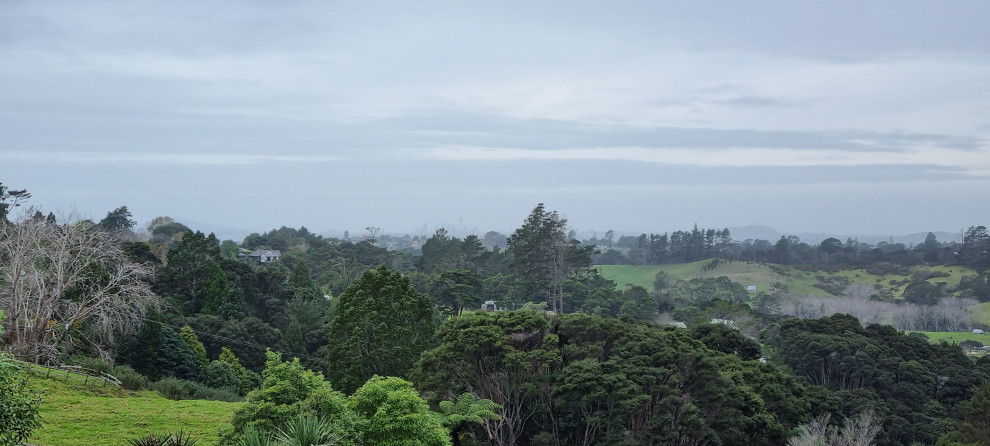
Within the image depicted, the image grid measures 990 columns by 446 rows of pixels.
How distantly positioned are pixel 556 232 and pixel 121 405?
45.3 metres

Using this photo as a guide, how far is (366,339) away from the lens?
26.8 m

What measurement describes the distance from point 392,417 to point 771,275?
95.2m

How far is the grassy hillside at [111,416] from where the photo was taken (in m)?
15.6

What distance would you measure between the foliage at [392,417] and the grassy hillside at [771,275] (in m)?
78.3

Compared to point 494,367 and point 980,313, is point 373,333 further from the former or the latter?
point 980,313

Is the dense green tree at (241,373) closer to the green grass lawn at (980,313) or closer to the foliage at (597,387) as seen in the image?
the foliage at (597,387)

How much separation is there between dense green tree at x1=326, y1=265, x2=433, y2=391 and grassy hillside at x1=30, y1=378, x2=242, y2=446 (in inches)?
227

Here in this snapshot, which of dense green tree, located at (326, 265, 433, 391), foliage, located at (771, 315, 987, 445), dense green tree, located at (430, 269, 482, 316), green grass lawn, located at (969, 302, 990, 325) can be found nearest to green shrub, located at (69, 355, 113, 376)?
dense green tree, located at (326, 265, 433, 391)

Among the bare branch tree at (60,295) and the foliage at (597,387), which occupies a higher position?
the bare branch tree at (60,295)

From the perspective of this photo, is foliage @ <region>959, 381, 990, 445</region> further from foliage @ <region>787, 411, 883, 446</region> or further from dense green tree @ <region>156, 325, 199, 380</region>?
dense green tree @ <region>156, 325, 199, 380</region>

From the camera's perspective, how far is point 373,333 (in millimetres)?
26734

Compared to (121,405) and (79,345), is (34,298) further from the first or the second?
(121,405)

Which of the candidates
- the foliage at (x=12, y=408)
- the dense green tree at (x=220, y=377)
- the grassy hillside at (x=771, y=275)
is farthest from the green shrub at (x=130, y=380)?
the grassy hillside at (x=771, y=275)

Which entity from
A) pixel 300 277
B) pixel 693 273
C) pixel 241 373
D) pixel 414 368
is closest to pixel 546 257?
pixel 300 277
